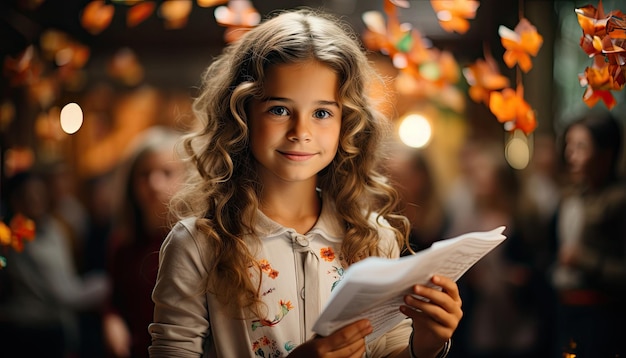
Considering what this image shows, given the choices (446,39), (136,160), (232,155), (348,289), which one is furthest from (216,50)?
(348,289)

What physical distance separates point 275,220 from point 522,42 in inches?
29.3

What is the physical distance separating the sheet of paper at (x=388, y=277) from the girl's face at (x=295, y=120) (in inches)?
11.1

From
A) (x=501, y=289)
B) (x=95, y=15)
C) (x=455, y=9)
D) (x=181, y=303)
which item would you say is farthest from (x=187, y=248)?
(x=501, y=289)

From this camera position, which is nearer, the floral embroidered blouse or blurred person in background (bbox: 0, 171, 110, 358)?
the floral embroidered blouse

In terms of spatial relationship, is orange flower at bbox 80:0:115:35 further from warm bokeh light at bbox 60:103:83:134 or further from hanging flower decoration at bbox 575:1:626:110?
warm bokeh light at bbox 60:103:83:134

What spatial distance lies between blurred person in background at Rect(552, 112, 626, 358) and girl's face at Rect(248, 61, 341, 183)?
1.82m

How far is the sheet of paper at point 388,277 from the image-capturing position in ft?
3.78

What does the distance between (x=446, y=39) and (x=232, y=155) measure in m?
4.65

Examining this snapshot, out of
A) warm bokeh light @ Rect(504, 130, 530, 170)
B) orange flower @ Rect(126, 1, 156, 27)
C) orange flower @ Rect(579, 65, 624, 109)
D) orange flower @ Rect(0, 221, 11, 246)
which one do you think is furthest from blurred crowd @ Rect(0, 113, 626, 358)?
warm bokeh light @ Rect(504, 130, 530, 170)

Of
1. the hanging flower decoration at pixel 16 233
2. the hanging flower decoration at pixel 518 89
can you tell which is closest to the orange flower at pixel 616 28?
the hanging flower decoration at pixel 518 89

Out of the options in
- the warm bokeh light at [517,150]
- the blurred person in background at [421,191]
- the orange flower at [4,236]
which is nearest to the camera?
the orange flower at [4,236]

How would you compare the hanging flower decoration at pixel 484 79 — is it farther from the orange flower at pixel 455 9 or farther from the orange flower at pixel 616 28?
the orange flower at pixel 616 28

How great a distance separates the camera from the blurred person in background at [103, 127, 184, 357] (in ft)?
8.46

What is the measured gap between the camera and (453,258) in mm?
1273
